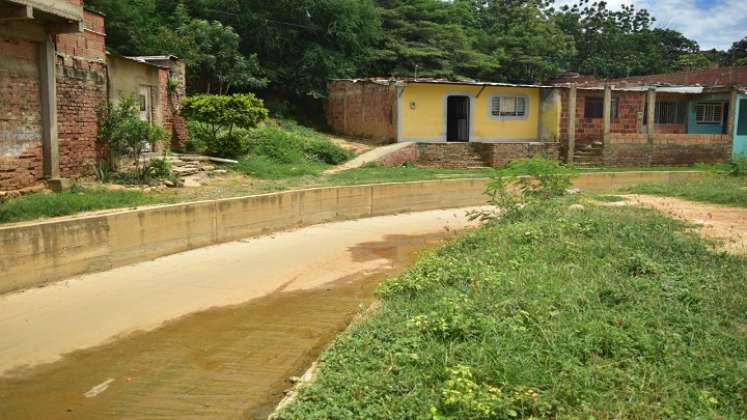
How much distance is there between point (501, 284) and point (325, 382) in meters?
2.86

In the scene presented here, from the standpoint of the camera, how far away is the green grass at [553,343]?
4.62 m

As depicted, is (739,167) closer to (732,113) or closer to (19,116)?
(732,113)

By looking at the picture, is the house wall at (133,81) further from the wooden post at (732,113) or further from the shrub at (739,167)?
the wooden post at (732,113)

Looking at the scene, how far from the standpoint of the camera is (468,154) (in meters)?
26.5

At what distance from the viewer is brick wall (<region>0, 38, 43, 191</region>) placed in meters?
11.2

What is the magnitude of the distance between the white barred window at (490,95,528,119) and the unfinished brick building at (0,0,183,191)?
18.4 m

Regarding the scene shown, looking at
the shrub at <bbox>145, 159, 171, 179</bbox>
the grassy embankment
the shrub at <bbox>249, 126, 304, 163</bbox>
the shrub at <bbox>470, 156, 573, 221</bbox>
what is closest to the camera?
the grassy embankment

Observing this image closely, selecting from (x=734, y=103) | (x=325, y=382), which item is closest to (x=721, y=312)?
(x=325, y=382)

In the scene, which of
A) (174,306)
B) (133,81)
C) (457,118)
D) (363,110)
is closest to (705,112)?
(457,118)

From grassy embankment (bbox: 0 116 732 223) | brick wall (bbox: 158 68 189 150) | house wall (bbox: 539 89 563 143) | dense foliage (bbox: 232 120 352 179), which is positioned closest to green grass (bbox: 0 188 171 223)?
grassy embankment (bbox: 0 116 732 223)

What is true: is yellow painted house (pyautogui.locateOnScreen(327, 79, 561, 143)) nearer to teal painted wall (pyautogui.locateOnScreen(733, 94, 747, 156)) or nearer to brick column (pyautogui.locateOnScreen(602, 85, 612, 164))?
brick column (pyautogui.locateOnScreen(602, 85, 612, 164))

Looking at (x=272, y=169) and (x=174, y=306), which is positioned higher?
(x=272, y=169)

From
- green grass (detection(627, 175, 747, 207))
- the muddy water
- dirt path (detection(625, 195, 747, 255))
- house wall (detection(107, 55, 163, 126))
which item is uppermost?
house wall (detection(107, 55, 163, 126))

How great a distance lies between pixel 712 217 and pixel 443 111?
15.8m
